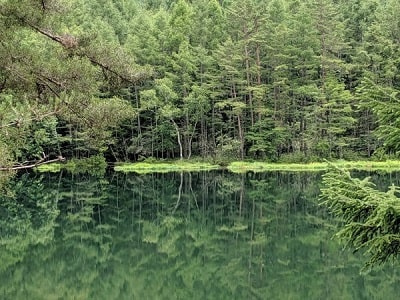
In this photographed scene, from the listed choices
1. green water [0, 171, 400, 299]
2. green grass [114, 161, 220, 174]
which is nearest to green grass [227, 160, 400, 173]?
green grass [114, 161, 220, 174]

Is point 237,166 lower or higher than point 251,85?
lower

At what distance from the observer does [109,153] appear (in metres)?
49.8

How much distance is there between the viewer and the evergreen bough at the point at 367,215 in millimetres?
3877

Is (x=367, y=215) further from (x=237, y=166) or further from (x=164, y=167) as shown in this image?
(x=164, y=167)

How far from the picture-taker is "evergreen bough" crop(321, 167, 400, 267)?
12.7ft

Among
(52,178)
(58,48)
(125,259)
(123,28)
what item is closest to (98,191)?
(52,178)

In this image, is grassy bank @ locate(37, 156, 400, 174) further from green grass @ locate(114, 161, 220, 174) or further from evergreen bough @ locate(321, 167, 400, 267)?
evergreen bough @ locate(321, 167, 400, 267)

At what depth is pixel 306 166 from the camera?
40.7 metres

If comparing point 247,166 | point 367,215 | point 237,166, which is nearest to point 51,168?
point 237,166

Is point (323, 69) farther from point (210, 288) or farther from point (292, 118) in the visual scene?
point (210, 288)

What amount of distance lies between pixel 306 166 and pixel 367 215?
122 feet

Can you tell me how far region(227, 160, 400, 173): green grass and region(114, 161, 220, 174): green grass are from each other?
2.06 metres

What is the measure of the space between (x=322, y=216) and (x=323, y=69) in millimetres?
26854

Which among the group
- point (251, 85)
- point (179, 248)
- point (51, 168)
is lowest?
point (179, 248)
